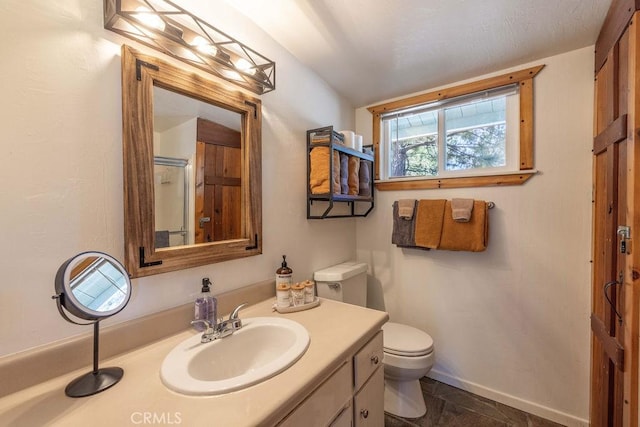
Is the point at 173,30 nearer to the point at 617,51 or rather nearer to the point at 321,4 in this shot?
the point at 321,4

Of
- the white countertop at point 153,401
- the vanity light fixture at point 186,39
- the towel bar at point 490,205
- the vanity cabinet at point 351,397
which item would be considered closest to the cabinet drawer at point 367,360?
the vanity cabinet at point 351,397

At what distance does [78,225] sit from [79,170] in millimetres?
165

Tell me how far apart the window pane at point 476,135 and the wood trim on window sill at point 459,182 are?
0.40 feet

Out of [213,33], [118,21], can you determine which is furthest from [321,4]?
[118,21]

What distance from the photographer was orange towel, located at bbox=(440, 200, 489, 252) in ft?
5.36

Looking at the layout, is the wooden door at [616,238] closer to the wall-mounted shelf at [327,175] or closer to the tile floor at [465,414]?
the tile floor at [465,414]

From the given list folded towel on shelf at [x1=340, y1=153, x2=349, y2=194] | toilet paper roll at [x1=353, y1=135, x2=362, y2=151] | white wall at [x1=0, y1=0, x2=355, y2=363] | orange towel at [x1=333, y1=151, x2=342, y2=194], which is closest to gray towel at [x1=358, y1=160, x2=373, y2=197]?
toilet paper roll at [x1=353, y1=135, x2=362, y2=151]

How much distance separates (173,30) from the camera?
941mm

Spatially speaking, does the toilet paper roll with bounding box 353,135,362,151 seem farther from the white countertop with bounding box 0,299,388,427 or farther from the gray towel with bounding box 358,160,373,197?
the white countertop with bounding box 0,299,388,427

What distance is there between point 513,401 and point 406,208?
4.47 feet

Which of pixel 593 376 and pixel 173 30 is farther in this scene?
pixel 593 376

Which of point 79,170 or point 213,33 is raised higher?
point 213,33

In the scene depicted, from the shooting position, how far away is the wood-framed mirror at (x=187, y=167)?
0.89 meters

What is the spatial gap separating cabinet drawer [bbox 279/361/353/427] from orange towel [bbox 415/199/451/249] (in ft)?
3.55
